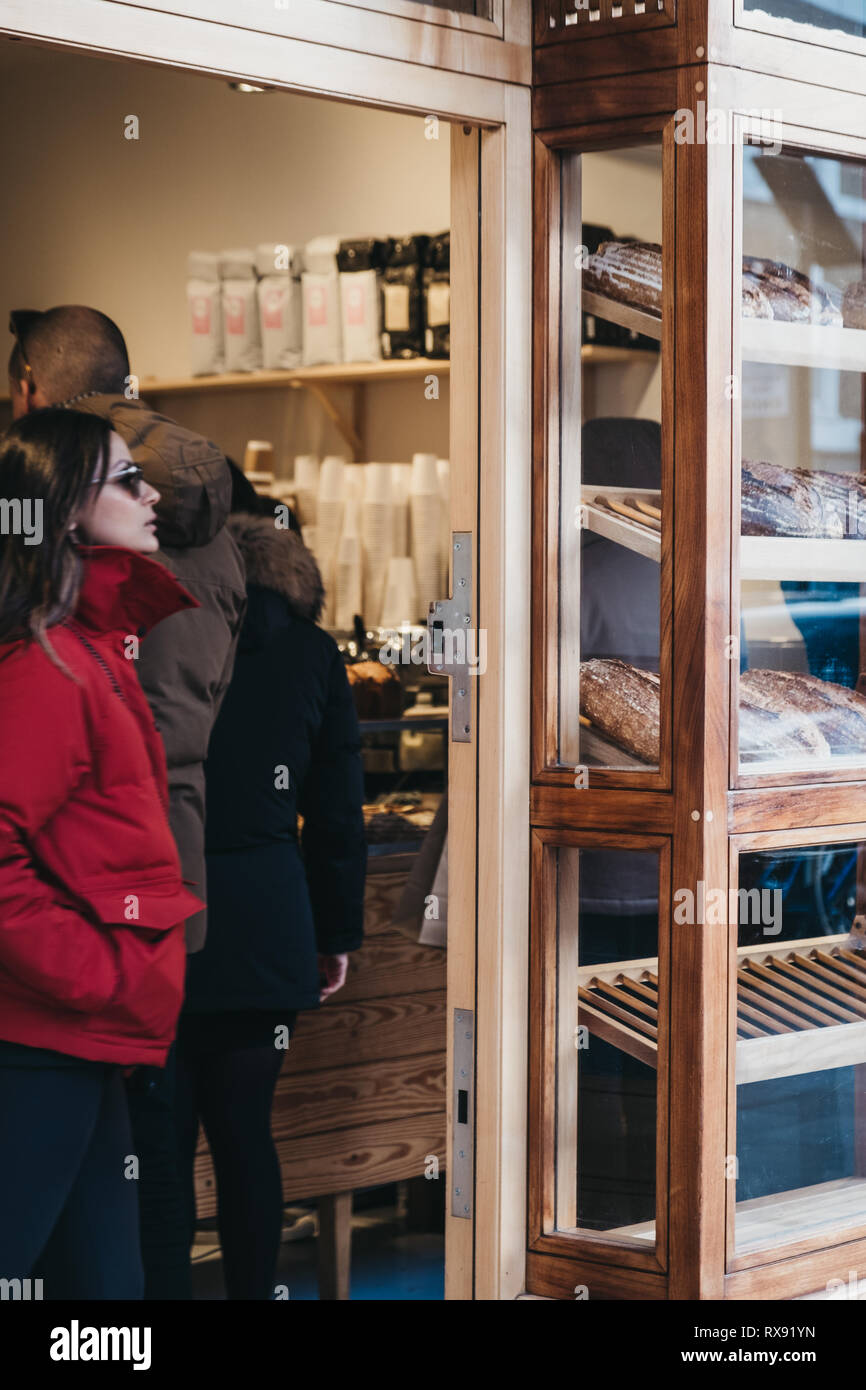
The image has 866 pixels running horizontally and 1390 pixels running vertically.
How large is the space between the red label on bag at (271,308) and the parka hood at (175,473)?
70.8 inches

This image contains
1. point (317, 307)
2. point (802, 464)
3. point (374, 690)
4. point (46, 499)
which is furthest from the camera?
point (317, 307)

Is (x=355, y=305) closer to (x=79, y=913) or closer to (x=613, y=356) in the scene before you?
(x=613, y=356)

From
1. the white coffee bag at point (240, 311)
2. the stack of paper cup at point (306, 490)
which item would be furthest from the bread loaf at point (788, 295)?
the white coffee bag at point (240, 311)

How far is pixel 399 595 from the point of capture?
4527 millimetres

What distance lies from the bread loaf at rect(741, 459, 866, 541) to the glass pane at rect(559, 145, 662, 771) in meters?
0.12

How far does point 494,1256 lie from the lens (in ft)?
6.72

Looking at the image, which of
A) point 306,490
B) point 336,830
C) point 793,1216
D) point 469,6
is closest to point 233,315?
point 306,490

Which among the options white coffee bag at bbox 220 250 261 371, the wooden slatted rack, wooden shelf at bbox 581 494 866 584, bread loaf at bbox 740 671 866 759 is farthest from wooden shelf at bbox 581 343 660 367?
white coffee bag at bbox 220 250 261 371

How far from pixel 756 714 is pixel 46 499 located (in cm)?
117

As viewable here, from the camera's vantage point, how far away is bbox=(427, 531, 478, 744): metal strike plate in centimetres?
206

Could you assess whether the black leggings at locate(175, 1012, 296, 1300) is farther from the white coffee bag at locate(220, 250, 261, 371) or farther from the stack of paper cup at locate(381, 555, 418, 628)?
the white coffee bag at locate(220, 250, 261, 371)

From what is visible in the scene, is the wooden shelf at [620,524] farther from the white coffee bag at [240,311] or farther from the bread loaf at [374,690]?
the white coffee bag at [240,311]

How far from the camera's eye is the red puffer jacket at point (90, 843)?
2166mm

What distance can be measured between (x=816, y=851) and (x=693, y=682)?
0.31 metres
